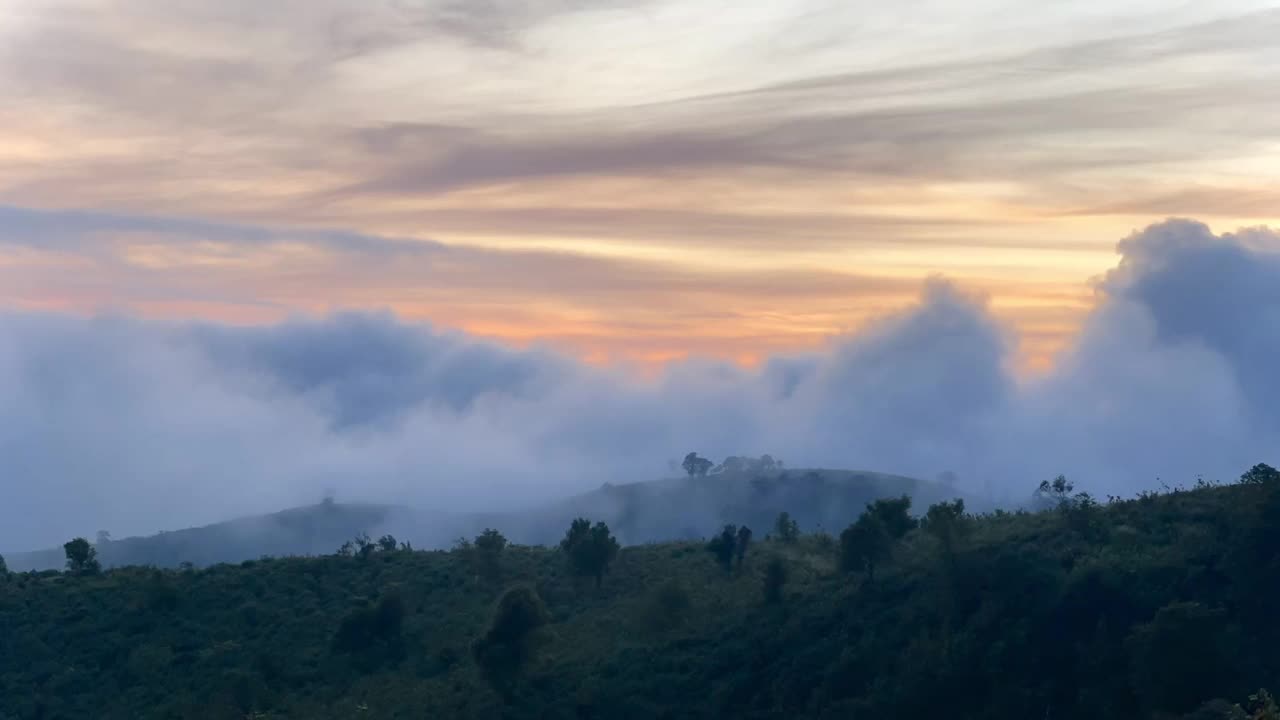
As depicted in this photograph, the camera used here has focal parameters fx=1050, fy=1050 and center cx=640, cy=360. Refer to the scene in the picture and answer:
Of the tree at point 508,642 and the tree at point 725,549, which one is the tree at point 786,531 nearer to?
the tree at point 725,549

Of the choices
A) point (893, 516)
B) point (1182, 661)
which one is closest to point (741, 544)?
point (893, 516)

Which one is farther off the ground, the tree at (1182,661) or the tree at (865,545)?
the tree at (865,545)

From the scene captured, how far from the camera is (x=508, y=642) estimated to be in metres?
71.1

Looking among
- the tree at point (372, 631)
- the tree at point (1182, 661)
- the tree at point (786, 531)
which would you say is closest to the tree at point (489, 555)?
the tree at point (372, 631)

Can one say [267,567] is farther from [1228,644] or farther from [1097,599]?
[1228,644]

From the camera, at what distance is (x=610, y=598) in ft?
285

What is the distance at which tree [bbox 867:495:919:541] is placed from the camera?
78375 mm

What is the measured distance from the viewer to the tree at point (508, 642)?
70062 millimetres

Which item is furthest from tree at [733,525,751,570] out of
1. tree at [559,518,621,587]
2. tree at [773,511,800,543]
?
tree at [559,518,621,587]

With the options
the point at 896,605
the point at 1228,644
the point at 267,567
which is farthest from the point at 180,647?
the point at 1228,644

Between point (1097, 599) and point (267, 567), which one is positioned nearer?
point (1097, 599)

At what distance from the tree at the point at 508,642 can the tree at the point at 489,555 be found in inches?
817

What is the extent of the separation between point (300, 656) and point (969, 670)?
51.7 meters

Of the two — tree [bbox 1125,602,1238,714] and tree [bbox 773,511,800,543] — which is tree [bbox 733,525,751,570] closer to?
tree [bbox 773,511,800,543]
